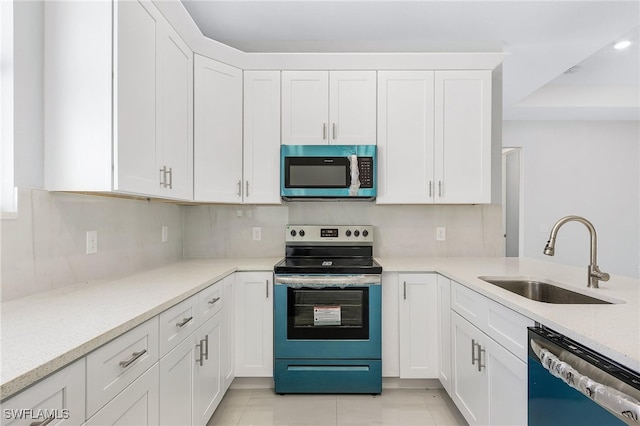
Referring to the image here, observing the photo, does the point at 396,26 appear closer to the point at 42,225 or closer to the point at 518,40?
the point at 518,40

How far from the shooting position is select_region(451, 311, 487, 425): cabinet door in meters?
1.64

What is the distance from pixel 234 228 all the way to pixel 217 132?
0.85 metres

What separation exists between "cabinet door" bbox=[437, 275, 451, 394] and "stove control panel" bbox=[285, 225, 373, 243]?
0.69 m

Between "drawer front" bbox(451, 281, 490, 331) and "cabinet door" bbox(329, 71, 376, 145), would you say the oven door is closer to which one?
"drawer front" bbox(451, 281, 490, 331)

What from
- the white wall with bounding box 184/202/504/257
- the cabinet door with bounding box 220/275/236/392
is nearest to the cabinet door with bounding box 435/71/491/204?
the white wall with bounding box 184/202/504/257

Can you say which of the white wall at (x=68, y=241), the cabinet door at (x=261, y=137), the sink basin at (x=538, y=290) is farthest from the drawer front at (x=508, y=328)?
the white wall at (x=68, y=241)

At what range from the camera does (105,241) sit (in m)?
1.78

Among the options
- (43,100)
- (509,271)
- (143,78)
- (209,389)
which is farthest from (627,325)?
A: (43,100)

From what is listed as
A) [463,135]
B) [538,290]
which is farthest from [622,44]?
[538,290]

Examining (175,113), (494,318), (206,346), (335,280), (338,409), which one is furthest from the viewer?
(335,280)

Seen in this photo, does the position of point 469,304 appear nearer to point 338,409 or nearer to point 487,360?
point 487,360

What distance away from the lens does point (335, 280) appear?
7.31 feet

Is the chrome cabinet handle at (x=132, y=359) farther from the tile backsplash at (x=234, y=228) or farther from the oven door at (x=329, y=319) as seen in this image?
the oven door at (x=329, y=319)

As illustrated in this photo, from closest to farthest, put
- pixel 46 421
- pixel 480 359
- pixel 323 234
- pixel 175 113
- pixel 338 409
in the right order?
1. pixel 46 421
2. pixel 480 359
3. pixel 175 113
4. pixel 338 409
5. pixel 323 234
